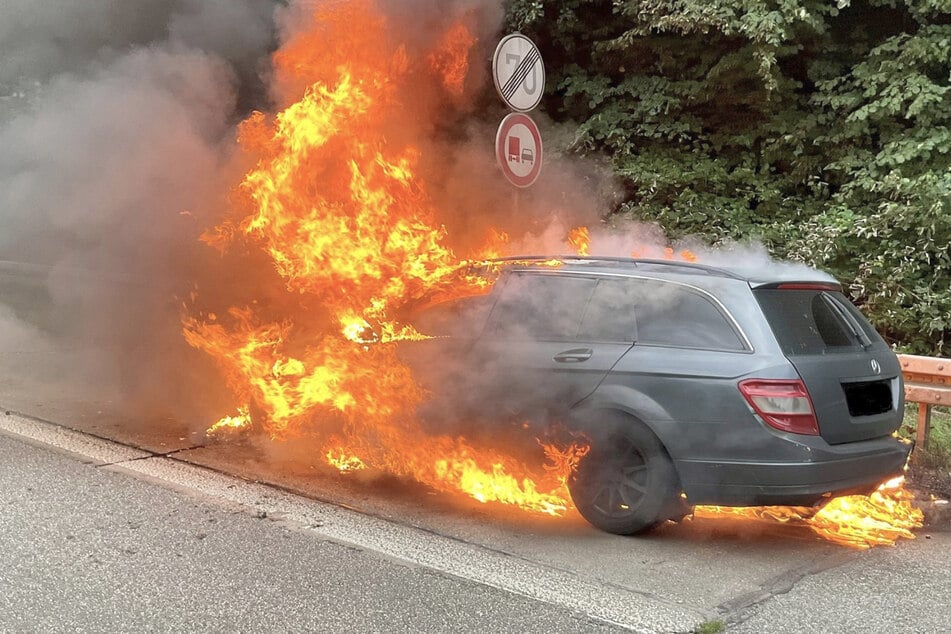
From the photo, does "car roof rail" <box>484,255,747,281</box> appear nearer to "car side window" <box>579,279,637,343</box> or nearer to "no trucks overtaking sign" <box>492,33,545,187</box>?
"car side window" <box>579,279,637,343</box>

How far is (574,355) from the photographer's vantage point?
181 inches

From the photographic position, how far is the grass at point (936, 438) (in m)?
5.68

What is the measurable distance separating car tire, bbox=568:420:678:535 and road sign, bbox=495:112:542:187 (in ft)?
8.61

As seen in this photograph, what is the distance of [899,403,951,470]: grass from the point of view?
568 cm

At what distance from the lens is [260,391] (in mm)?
5867

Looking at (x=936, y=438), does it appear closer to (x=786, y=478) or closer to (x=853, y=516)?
(x=853, y=516)

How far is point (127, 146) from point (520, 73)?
4.64 metres

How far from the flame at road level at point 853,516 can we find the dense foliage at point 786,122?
4102mm

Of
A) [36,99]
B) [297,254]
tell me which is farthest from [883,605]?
[36,99]

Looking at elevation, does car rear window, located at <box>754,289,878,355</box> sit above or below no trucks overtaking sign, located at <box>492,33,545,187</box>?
below

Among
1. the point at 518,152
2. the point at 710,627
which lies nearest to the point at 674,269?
the point at 710,627

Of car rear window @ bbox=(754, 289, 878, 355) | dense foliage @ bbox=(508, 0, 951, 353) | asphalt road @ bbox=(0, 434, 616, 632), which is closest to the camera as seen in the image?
asphalt road @ bbox=(0, 434, 616, 632)

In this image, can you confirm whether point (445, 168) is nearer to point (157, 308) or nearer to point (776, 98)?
point (157, 308)

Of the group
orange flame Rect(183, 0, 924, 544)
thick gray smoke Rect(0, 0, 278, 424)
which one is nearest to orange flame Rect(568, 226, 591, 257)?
orange flame Rect(183, 0, 924, 544)
